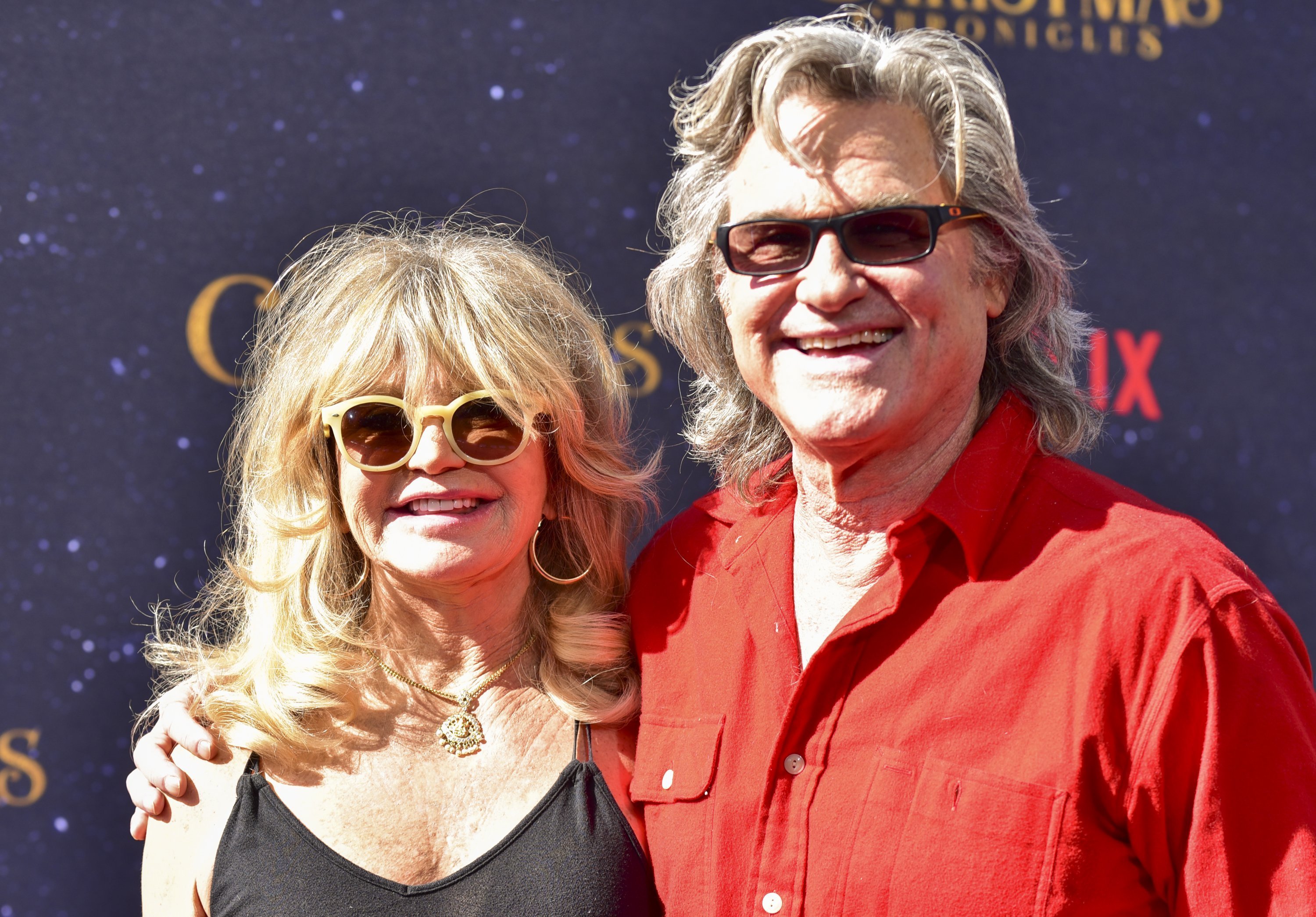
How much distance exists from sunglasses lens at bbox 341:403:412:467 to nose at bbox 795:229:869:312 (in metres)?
0.67

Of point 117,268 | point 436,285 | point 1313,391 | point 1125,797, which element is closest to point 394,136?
point 117,268

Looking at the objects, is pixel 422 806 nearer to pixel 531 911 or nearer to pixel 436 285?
pixel 531 911

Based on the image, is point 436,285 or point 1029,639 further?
point 436,285

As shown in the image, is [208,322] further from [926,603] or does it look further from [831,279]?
[926,603]

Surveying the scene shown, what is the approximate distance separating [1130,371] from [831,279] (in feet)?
5.91

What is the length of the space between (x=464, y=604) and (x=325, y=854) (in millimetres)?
453

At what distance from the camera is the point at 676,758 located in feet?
5.59

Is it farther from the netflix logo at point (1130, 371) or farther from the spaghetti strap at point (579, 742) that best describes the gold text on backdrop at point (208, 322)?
the netflix logo at point (1130, 371)

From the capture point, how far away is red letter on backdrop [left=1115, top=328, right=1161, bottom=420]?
3.04 meters

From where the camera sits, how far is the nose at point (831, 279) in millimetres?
1575

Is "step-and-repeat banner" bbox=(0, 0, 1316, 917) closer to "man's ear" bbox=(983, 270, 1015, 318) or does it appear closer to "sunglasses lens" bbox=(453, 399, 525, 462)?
"sunglasses lens" bbox=(453, 399, 525, 462)

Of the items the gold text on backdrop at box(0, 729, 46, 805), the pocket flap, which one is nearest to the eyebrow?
the pocket flap

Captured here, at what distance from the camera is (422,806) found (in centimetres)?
175

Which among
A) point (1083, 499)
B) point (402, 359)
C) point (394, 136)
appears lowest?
point (1083, 499)
